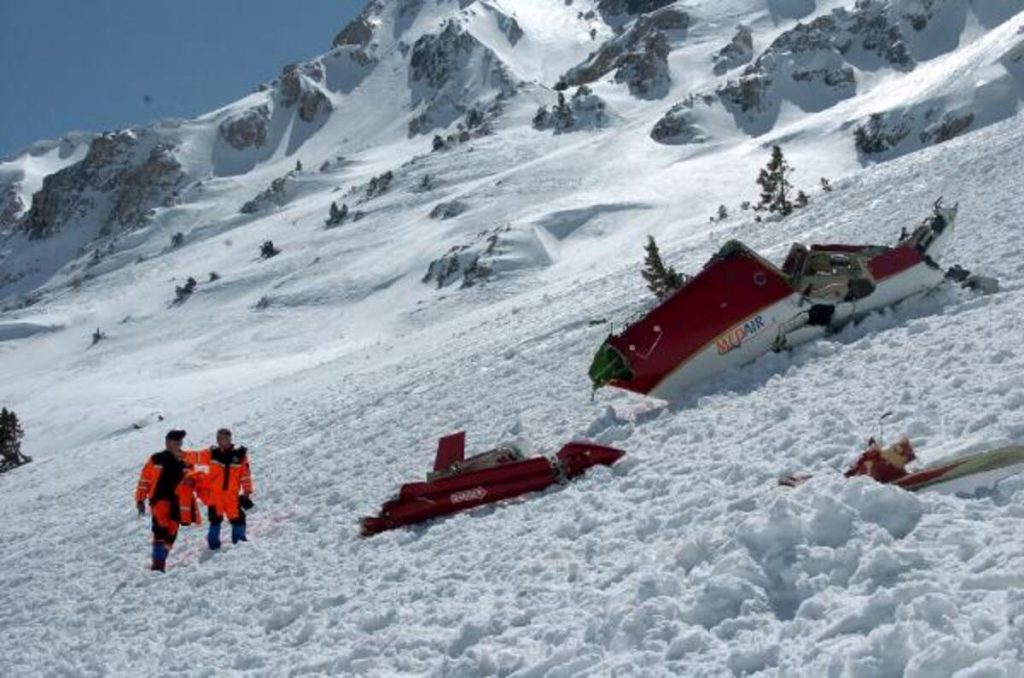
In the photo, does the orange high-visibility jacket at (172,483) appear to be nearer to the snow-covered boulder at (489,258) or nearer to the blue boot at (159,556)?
the blue boot at (159,556)

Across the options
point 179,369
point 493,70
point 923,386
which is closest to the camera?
point 923,386

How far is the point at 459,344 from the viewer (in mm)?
35500

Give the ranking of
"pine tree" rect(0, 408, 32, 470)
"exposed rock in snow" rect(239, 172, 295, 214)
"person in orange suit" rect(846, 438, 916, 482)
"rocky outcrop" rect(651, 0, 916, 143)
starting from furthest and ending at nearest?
"exposed rock in snow" rect(239, 172, 295, 214)
"rocky outcrop" rect(651, 0, 916, 143)
"pine tree" rect(0, 408, 32, 470)
"person in orange suit" rect(846, 438, 916, 482)

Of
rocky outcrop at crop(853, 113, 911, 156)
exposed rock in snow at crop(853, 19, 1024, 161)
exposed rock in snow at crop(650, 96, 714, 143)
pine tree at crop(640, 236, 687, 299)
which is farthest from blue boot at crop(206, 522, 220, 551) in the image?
exposed rock in snow at crop(650, 96, 714, 143)

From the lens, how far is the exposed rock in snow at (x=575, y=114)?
141125 millimetres

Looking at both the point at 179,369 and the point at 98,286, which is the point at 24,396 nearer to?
the point at 179,369

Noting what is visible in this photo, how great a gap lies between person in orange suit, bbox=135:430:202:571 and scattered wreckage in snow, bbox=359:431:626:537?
333 cm

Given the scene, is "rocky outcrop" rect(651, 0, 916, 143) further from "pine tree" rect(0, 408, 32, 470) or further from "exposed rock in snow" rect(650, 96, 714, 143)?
"pine tree" rect(0, 408, 32, 470)

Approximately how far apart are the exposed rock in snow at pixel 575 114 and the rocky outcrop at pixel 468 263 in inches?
2066

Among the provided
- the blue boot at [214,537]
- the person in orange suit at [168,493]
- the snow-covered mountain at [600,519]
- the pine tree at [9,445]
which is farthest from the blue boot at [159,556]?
the pine tree at [9,445]

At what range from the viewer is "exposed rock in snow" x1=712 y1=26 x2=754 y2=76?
163500mm

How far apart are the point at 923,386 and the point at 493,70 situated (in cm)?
19542

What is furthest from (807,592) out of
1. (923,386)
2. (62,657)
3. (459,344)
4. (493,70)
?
(493,70)

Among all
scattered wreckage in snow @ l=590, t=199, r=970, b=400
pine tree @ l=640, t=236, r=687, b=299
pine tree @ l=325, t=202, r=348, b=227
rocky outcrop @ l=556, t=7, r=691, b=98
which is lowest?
scattered wreckage in snow @ l=590, t=199, r=970, b=400
